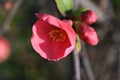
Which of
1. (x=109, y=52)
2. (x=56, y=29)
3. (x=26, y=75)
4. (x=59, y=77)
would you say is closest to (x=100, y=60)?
(x=109, y=52)

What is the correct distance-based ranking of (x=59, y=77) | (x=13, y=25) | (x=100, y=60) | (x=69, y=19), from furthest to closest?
(x=13, y=25) < (x=59, y=77) < (x=100, y=60) < (x=69, y=19)

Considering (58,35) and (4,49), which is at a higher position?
(58,35)

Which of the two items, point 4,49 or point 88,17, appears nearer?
point 88,17

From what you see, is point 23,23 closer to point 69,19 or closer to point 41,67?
point 41,67

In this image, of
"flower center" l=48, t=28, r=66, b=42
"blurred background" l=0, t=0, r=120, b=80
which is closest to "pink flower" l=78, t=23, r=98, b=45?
"flower center" l=48, t=28, r=66, b=42

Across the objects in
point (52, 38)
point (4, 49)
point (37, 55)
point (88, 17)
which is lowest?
point (37, 55)

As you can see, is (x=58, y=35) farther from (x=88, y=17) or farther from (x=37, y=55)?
(x=37, y=55)

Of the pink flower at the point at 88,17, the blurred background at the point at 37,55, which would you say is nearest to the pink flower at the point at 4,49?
the blurred background at the point at 37,55

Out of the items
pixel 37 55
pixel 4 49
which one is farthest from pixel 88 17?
pixel 37 55
